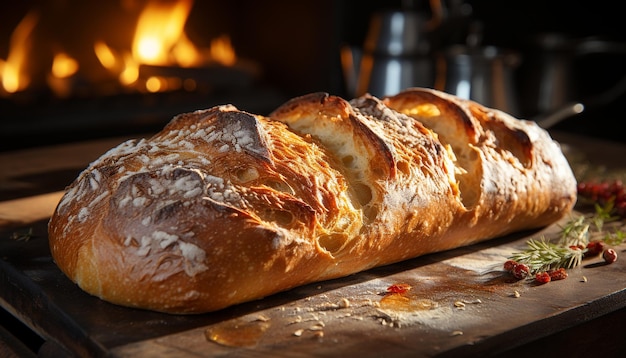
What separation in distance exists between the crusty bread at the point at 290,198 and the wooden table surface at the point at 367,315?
4 cm

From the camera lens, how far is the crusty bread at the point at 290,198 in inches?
59.6

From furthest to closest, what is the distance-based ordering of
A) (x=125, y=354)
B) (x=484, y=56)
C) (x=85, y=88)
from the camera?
(x=85, y=88), (x=484, y=56), (x=125, y=354)

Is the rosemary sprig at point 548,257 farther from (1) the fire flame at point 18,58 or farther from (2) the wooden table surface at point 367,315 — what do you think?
(1) the fire flame at point 18,58

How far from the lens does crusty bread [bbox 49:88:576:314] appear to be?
151 cm

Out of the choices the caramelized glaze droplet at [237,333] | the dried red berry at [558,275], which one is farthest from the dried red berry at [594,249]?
the caramelized glaze droplet at [237,333]

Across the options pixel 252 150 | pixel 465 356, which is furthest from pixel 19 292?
pixel 465 356

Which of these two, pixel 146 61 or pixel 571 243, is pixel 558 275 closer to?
pixel 571 243

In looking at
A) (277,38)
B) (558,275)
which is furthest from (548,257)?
(277,38)

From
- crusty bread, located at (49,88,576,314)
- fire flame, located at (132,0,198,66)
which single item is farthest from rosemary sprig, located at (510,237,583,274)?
fire flame, located at (132,0,198,66)

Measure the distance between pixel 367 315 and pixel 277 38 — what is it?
3343mm

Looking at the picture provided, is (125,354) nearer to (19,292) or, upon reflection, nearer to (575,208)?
(19,292)

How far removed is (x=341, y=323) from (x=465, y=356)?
23 centimetres

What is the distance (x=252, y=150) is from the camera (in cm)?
166

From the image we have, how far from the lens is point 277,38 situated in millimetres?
4723
